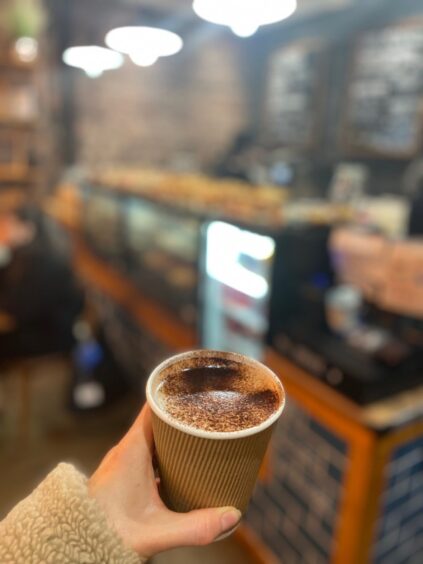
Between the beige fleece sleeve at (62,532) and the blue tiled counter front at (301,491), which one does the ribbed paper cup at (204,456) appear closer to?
the beige fleece sleeve at (62,532)

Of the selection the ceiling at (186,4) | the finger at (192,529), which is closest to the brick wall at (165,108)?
the ceiling at (186,4)

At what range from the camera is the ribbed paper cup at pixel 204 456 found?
0.66 metres

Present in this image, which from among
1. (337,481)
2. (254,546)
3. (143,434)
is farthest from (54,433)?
(143,434)

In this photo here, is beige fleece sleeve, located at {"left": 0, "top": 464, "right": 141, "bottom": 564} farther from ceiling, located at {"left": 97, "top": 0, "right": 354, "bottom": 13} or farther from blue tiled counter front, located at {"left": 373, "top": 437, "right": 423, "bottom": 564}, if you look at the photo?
ceiling, located at {"left": 97, "top": 0, "right": 354, "bottom": 13}

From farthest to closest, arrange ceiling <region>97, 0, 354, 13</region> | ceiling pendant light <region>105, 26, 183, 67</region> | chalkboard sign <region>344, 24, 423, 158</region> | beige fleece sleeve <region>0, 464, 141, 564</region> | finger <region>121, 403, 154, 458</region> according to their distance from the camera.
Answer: ceiling <region>97, 0, 354, 13</region> < chalkboard sign <region>344, 24, 423, 158</region> < ceiling pendant light <region>105, 26, 183, 67</region> < finger <region>121, 403, 154, 458</region> < beige fleece sleeve <region>0, 464, 141, 564</region>

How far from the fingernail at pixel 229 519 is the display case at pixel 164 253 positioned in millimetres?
1947

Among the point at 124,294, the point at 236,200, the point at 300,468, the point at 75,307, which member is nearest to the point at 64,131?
the point at 124,294

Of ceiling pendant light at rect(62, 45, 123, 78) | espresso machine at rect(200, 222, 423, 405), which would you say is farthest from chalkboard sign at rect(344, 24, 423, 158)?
espresso machine at rect(200, 222, 423, 405)

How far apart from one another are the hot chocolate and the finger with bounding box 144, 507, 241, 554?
158 mm

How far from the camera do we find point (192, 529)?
712 mm

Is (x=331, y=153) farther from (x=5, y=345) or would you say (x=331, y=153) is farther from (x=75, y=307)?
(x=5, y=345)

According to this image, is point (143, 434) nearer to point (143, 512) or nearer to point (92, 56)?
point (143, 512)

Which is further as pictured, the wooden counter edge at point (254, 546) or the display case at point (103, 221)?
the display case at point (103, 221)

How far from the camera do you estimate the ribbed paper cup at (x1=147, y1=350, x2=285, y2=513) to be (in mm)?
664
